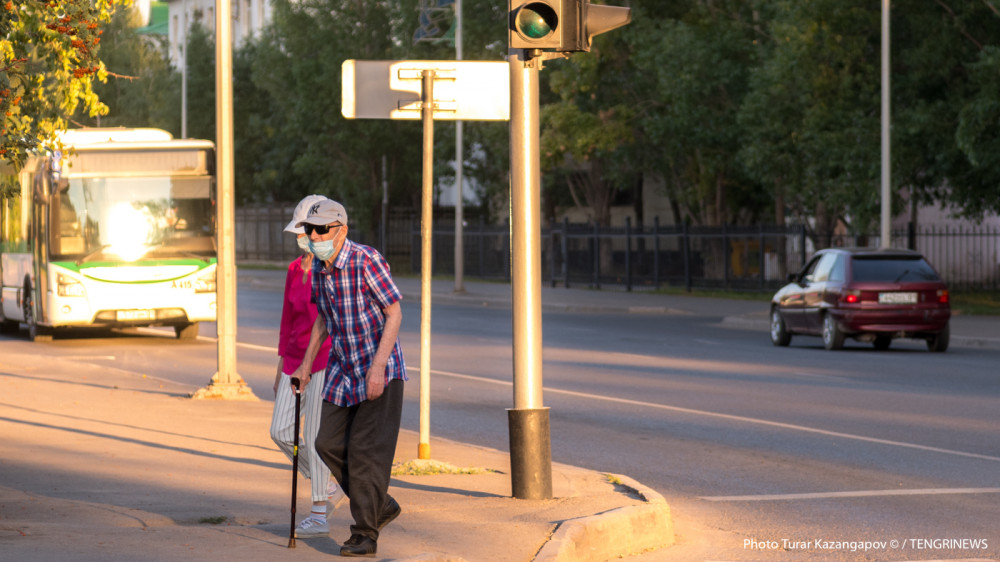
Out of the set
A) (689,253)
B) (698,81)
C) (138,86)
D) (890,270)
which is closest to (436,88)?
(890,270)

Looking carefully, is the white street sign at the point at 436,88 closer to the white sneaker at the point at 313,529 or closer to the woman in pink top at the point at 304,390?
the woman in pink top at the point at 304,390

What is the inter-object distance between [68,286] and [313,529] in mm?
14799

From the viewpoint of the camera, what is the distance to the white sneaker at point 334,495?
7.43 m

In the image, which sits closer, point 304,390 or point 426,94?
point 304,390

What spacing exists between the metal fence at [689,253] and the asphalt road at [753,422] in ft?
44.3

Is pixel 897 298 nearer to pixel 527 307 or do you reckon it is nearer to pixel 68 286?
pixel 68 286

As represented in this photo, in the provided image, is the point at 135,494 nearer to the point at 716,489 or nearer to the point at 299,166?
the point at 716,489

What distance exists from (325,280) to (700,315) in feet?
81.8

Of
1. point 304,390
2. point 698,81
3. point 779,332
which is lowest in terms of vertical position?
point 779,332

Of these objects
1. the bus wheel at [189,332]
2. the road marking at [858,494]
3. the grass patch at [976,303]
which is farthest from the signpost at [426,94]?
the grass patch at [976,303]

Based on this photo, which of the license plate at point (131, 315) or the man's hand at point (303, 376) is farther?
the license plate at point (131, 315)

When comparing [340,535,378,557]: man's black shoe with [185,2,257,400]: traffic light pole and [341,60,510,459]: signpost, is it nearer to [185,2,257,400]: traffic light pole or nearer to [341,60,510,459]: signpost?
[341,60,510,459]: signpost

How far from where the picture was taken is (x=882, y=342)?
22.8 meters

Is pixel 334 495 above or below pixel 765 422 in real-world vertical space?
above
